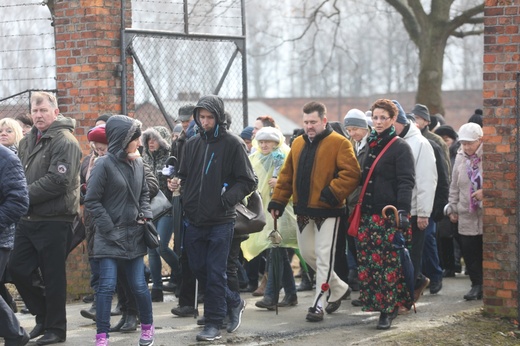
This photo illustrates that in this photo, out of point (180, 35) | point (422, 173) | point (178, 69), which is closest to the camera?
point (422, 173)

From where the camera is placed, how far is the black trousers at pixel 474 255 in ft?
35.0

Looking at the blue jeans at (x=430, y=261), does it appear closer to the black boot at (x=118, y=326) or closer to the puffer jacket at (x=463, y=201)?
the puffer jacket at (x=463, y=201)

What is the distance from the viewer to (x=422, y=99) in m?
22.0

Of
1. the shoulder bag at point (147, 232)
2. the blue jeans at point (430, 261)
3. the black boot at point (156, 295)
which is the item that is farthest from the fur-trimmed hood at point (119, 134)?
Answer: the blue jeans at point (430, 261)

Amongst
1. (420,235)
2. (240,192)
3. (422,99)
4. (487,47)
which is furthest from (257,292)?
(422,99)

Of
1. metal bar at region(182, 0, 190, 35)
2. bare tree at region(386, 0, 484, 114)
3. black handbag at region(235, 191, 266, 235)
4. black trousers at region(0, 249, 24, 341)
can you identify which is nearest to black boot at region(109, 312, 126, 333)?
black handbag at region(235, 191, 266, 235)

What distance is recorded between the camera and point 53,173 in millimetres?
8148

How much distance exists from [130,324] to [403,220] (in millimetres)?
2575

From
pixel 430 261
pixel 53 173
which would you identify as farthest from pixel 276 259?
pixel 53 173

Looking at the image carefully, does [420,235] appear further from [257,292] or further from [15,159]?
[15,159]

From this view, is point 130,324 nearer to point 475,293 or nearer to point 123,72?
point 123,72

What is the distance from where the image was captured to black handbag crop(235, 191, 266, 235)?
9.08 metres

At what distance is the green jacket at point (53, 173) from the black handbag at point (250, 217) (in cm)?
150

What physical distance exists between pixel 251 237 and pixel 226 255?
6.69ft
